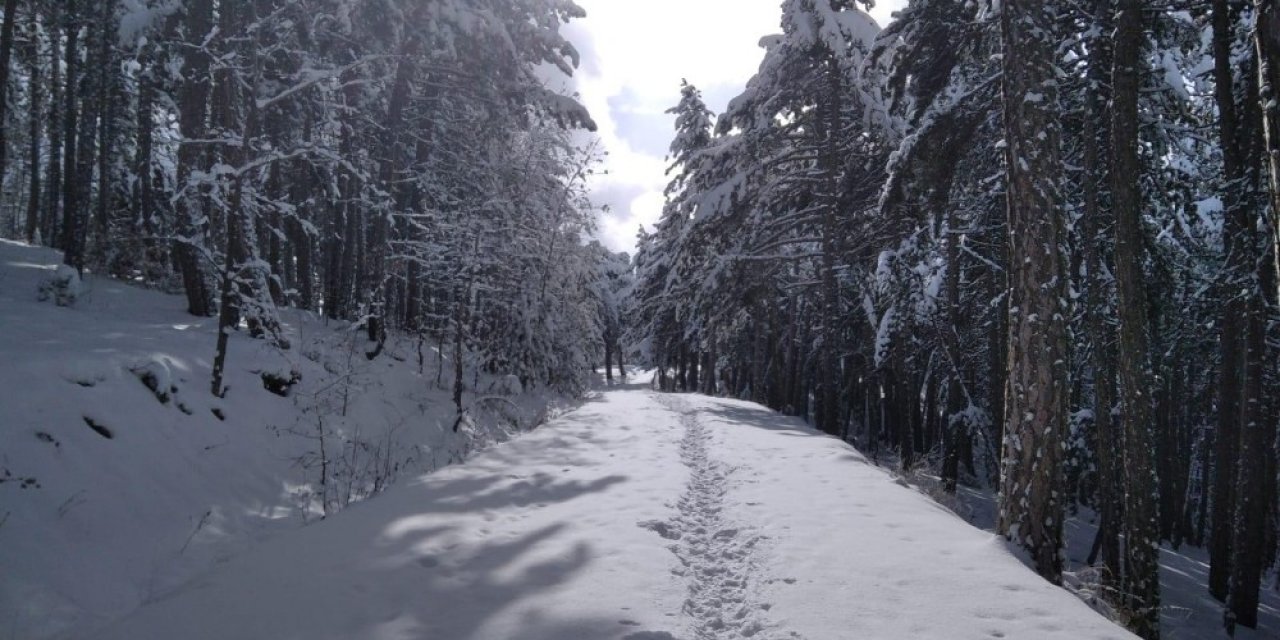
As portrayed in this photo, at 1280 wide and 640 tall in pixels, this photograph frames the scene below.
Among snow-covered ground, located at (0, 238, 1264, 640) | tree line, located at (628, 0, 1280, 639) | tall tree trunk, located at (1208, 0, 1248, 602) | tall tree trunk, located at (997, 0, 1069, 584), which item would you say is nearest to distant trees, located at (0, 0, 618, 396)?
snow-covered ground, located at (0, 238, 1264, 640)

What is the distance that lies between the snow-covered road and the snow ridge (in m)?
0.02

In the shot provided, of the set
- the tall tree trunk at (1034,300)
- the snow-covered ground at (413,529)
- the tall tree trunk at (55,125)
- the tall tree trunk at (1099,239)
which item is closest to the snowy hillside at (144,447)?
the snow-covered ground at (413,529)

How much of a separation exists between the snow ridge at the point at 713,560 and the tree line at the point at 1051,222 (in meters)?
2.92

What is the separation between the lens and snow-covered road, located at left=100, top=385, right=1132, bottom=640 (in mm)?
3773

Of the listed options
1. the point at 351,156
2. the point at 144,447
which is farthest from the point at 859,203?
the point at 144,447

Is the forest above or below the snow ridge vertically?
above

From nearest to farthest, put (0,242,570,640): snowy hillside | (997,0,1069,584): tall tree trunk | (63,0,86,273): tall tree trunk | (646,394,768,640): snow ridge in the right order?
→ (646,394,768,640): snow ridge
(0,242,570,640): snowy hillside
(997,0,1069,584): tall tree trunk
(63,0,86,273): tall tree trunk

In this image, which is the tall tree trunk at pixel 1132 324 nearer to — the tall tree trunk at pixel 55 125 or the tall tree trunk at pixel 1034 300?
the tall tree trunk at pixel 1034 300

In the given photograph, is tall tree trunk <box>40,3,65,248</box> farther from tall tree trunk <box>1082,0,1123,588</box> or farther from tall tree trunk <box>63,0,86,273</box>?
tall tree trunk <box>1082,0,1123,588</box>

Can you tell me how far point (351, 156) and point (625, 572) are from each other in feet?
52.5

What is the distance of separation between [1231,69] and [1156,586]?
9.15 m

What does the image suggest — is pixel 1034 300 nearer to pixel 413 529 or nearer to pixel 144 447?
pixel 413 529

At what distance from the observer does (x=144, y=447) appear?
777 centimetres

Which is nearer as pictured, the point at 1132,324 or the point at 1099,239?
the point at 1132,324
